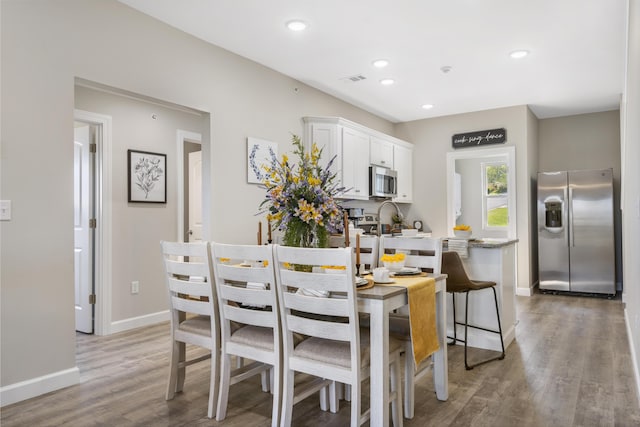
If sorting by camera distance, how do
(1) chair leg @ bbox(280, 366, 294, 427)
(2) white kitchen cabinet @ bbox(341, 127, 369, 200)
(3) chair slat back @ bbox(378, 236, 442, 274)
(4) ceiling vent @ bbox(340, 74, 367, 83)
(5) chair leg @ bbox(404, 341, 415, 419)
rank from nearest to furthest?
1. (1) chair leg @ bbox(280, 366, 294, 427)
2. (5) chair leg @ bbox(404, 341, 415, 419)
3. (3) chair slat back @ bbox(378, 236, 442, 274)
4. (4) ceiling vent @ bbox(340, 74, 367, 83)
5. (2) white kitchen cabinet @ bbox(341, 127, 369, 200)

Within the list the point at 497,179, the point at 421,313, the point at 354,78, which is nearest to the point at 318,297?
the point at 421,313

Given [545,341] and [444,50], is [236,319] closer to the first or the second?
[545,341]

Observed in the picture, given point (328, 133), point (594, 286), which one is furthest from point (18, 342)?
point (594, 286)

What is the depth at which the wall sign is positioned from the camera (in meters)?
6.18

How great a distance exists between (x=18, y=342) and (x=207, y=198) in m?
1.73

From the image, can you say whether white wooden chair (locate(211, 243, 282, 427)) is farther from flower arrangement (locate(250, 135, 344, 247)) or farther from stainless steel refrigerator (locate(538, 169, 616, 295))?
stainless steel refrigerator (locate(538, 169, 616, 295))

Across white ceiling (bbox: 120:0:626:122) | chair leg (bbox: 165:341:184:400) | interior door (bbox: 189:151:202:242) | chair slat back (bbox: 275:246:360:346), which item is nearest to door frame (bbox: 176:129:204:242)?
interior door (bbox: 189:151:202:242)

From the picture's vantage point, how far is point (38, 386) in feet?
8.56

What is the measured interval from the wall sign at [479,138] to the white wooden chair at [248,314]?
198 inches

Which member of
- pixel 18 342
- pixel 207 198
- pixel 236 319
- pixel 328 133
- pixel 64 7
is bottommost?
pixel 18 342

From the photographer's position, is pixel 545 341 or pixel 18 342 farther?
pixel 545 341

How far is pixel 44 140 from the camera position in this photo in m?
2.66

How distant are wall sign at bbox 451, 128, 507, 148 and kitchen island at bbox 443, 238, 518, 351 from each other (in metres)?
2.93

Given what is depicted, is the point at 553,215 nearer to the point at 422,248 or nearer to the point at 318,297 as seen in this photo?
the point at 422,248
